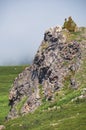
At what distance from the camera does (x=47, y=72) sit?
80.4 meters

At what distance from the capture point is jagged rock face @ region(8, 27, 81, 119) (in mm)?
75750

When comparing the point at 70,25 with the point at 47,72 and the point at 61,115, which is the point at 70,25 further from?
the point at 61,115

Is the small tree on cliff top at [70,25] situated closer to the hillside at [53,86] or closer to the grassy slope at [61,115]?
the hillside at [53,86]

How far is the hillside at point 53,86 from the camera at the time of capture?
5856cm

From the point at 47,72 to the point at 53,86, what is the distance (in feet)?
16.2

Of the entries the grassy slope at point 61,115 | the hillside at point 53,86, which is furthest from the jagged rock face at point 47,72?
the grassy slope at point 61,115

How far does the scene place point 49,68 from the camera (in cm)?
8044

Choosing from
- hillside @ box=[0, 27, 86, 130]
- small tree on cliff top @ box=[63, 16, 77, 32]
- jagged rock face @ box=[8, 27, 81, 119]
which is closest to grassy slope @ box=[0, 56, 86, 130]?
hillside @ box=[0, 27, 86, 130]

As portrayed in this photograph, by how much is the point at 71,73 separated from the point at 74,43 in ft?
23.5

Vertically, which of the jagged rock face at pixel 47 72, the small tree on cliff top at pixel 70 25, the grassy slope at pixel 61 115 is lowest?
the grassy slope at pixel 61 115

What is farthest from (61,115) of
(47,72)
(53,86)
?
(47,72)

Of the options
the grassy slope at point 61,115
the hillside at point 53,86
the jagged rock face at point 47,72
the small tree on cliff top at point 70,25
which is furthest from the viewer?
the small tree on cliff top at point 70,25

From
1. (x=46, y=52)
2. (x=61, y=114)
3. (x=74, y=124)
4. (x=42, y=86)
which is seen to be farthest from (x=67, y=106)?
(x=46, y=52)

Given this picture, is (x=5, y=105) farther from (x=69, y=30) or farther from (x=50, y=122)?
(x=50, y=122)
